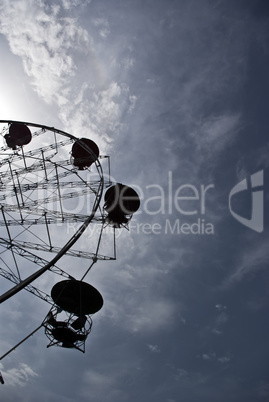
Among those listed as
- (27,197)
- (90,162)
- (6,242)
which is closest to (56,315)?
(6,242)

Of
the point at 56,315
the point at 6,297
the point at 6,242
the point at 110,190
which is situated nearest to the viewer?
the point at 6,297

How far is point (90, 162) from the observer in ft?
74.0

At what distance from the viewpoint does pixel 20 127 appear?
22.1 meters

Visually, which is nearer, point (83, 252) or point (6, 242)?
point (6, 242)

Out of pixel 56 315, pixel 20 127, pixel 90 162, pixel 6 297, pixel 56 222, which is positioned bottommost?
pixel 6 297

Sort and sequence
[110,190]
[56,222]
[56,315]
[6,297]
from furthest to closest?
1. [110,190]
2. [56,315]
3. [56,222]
4. [6,297]

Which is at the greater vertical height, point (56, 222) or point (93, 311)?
point (56, 222)

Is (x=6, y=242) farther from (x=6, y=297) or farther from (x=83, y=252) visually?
(x=6, y=297)

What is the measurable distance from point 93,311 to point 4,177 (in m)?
A: 15.0

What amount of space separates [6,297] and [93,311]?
14.4m

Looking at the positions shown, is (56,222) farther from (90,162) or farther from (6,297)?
(6,297)

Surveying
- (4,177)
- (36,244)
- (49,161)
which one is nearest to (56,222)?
(36,244)

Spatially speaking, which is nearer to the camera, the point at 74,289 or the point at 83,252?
the point at 83,252

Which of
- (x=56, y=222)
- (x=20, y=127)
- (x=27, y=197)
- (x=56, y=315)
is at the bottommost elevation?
(x=56, y=315)
